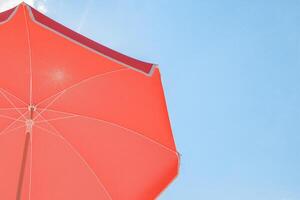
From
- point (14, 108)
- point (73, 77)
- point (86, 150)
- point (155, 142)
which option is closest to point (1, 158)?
point (14, 108)

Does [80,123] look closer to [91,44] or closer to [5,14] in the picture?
[91,44]

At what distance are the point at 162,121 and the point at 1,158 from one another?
1.91 metres

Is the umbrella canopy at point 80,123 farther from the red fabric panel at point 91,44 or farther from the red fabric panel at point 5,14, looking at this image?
the red fabric panel at point 5,14

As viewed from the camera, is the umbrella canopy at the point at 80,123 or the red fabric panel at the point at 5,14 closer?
the red fabric panel at the point at 5,14

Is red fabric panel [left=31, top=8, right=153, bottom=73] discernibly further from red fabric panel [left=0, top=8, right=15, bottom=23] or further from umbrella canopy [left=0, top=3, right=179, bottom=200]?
red fabric panel [left=0, top=8, right=15, bottom=23]

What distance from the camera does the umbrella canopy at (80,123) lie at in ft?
15.0

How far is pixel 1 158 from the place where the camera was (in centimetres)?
528

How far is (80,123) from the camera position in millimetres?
5258

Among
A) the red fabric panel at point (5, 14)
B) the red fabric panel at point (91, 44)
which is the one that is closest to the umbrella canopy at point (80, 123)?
the red fabric panel at point (91, 44)

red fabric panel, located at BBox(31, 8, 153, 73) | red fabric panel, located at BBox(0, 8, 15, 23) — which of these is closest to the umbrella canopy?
red fabric panel, located at BBox(31, 8, 153, 73)

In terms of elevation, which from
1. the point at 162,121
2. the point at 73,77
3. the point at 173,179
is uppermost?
the point at 73,77

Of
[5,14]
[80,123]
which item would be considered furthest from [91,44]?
[80,123]

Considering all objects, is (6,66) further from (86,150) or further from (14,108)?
(86,150)

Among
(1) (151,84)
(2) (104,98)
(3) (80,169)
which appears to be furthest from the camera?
(3) (80,169)
